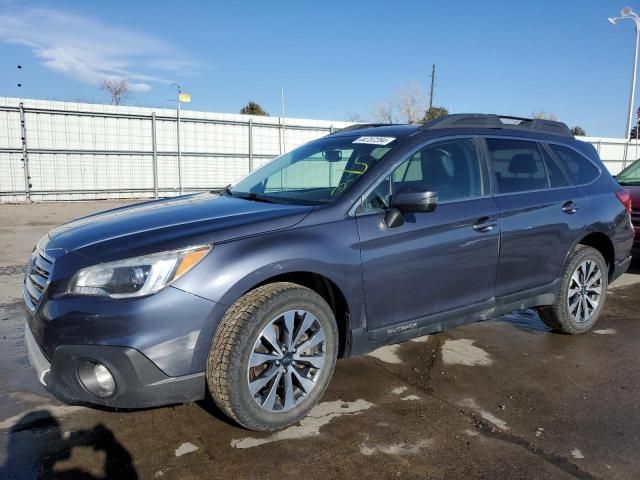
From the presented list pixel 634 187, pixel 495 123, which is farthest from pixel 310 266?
pixel 634 187

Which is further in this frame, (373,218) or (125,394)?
(373,218)

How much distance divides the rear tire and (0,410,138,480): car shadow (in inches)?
140

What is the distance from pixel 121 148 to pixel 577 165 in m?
13.7

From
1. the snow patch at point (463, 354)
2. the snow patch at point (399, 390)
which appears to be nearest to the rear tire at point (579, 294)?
the snow patch at point (463, 354)

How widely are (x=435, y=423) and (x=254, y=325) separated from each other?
127 centimetres

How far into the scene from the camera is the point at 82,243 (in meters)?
2.81

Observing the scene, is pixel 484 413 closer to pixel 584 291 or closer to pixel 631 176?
pixel 584 291

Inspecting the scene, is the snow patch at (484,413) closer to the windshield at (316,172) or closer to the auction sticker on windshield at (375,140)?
the windshield at (316,172)

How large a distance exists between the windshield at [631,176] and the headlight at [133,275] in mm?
7462

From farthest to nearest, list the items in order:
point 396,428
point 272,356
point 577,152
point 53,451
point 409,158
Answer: point 577,152 < point 409,158 < point 396,428 < point 272,356 < point 53,451

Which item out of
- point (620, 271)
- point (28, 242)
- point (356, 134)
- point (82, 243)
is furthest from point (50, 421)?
point (28, 242)

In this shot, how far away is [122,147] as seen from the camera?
15367mm

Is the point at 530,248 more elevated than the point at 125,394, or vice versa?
the point at 530,248

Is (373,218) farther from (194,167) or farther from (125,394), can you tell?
(194,167)
